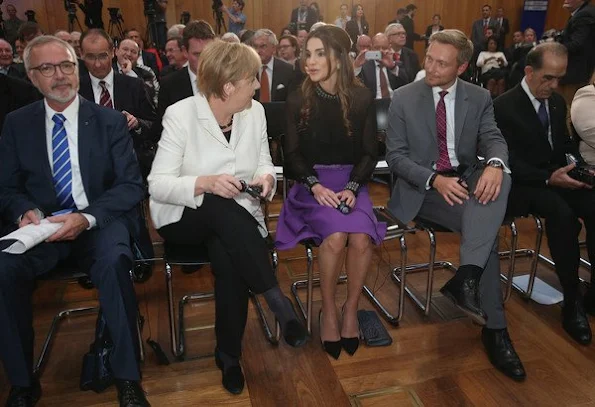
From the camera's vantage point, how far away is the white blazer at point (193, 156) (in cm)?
189

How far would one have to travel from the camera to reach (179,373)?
2.00 m

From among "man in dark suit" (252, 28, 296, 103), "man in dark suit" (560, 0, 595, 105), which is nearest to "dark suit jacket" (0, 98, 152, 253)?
"man in dark suit" (252, 28, 296, 103)

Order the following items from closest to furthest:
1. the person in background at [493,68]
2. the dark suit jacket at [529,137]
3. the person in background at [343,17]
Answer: the dark suit jacket at [529,137] < the person in background at [493,68] < the person in background at [343,17]

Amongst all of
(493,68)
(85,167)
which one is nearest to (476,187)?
(85,167)

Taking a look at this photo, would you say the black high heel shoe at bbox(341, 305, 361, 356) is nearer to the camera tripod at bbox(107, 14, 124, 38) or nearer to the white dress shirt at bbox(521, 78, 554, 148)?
the white dress shirt at bbox(521, 78, 554, 148)

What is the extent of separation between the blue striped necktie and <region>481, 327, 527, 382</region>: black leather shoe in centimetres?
188

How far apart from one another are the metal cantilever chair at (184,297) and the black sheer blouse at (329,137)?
1.43 ft

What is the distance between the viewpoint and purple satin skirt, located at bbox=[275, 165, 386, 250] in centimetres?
206

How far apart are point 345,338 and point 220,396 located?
59cm

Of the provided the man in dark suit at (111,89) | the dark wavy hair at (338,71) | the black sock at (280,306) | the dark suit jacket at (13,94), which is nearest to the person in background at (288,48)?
the man in dark suit at (111,89)

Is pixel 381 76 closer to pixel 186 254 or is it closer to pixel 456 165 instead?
pixel 456 165

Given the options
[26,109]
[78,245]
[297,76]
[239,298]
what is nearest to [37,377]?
[78,245]

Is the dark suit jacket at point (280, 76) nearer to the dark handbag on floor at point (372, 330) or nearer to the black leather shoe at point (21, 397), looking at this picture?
the dark handbag on floor at point (372, 330)

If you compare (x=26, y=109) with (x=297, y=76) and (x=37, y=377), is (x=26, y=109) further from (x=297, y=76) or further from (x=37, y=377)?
(x=297, y=76)
